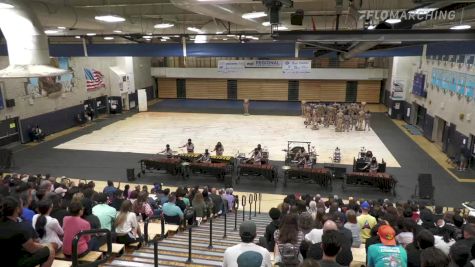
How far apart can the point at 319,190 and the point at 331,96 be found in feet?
74.3

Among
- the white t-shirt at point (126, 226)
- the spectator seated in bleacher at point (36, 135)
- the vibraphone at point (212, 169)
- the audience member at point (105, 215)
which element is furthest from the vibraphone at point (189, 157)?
the spectator seated in bleacher at point (36, 135)

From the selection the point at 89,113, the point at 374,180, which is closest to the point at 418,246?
the point at 374,180

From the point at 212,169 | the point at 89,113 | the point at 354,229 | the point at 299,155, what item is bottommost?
the point at 212,169

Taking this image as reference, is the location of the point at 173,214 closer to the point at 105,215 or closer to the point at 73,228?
the point at 105,215

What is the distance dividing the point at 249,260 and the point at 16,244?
7.90 feet

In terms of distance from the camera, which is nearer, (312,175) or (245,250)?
(245,250)

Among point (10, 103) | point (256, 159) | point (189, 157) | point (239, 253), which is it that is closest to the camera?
point (239, 253)

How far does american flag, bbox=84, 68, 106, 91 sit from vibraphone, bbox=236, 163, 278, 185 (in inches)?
699

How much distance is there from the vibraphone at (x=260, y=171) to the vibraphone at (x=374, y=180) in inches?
112

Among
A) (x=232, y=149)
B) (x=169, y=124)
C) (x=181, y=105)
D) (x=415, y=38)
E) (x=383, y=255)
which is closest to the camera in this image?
(x=383, y=255)

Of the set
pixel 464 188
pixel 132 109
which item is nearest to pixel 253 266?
pixel 464 188

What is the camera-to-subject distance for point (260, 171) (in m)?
15.2

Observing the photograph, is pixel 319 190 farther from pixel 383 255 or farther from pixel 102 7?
pixel 102 7

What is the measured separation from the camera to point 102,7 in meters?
15.8
